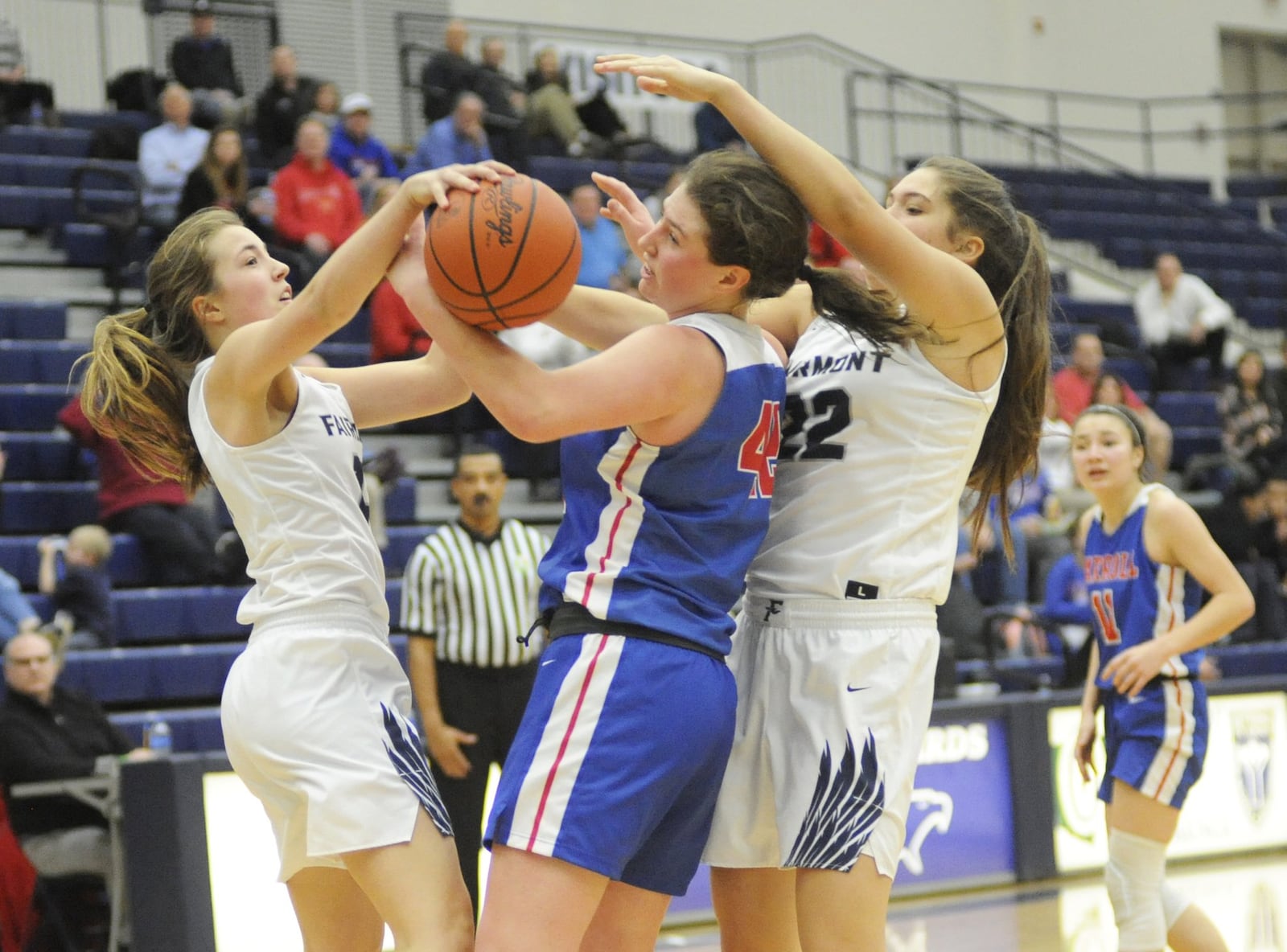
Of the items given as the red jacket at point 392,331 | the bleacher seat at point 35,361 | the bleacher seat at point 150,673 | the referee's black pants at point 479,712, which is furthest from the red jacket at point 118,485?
the referee's black pants at point 479,712

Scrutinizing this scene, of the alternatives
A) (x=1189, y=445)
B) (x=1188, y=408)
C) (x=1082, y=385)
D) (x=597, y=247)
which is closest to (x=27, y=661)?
Answer: (x=597, y=247)

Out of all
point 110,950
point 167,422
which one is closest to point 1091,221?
point 110,950

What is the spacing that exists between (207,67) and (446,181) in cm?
963

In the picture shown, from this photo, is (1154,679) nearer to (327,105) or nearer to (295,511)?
(295,511)

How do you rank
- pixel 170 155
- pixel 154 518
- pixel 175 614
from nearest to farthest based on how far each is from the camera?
1. pixel 175 614
2. pixel 154 518
3. pixel 170 155

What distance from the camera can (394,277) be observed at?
8.89 ft

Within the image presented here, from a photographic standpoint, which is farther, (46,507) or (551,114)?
(551,114)

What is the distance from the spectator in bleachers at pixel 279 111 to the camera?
11062 mm

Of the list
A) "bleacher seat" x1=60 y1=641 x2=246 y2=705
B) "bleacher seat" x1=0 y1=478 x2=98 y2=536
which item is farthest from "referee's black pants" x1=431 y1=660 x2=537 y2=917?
"bleacher seat" x1=0 y1=478 x2=98 y2=536

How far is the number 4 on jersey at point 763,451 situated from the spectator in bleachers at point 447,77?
961 centimetres

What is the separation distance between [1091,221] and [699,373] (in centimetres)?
1456

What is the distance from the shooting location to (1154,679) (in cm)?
468

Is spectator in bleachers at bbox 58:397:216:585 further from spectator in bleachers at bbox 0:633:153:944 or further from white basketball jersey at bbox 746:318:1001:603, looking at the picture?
white basketball jersey at bbox 746:318:1001:603

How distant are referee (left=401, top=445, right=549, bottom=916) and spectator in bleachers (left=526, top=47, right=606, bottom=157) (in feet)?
23.5
